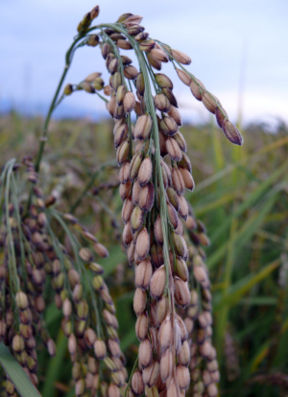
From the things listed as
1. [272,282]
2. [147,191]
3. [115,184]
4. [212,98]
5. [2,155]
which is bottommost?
[272,282]

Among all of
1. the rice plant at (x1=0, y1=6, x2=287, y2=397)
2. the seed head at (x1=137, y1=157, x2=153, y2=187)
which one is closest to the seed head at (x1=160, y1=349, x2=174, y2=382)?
the rice plant at (x1=0, y1=6, x2=287, y2=397)

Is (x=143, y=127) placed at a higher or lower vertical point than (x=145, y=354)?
higher

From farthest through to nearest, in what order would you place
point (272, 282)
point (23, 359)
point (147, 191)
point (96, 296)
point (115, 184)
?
1. point (272, 282)
2. point (115, 184)
3. point (96, 296)
4. point (23, 359)
5. point (147, 191)

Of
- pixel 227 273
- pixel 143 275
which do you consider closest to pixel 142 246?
pixel 143 275

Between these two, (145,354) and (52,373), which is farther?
(52,373)

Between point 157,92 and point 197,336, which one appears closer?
point 157,92

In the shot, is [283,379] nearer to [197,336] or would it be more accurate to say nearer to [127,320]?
[197,336]

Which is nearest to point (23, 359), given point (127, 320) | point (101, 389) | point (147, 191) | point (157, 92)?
point (101, 389)

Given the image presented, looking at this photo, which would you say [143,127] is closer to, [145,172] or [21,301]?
[145,172]

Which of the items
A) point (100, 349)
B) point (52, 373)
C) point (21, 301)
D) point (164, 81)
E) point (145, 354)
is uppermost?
point (164, 81)
